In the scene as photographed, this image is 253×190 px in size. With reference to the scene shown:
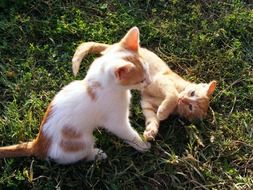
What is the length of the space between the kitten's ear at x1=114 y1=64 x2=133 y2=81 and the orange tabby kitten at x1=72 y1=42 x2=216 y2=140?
55cm

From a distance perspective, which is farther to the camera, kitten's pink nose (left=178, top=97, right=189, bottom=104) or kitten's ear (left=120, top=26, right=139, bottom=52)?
kitten's pink nose (left=178, top=97, right=189, bottom=104)

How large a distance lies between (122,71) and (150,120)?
28.1 inches

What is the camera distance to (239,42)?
4.54 m

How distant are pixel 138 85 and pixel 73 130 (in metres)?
0.54

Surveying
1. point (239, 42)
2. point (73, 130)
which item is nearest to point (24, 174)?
point (73, 130)

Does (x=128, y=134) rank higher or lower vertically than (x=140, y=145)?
higher

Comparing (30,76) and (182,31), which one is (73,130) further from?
(182,31)

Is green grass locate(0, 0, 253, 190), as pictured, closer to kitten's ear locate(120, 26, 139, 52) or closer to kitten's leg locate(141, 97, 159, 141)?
kitten's leg locate(141, 97, 159, 141)

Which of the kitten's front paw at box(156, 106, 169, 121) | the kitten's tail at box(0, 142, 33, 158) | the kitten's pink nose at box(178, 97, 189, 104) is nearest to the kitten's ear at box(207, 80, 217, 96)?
the kitten's pink nose at box(178, 97, 189, 104)

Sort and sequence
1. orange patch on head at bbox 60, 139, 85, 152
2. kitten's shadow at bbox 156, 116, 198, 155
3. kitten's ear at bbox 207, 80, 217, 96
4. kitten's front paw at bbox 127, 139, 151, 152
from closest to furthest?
1. orange patch on head at bbox 60, 139, 85, 152
2. kitten's front paw at bbox 127, 139, 151, 152
3. kitten's shadow at bbox 156, 116, 198, 155
4. kitten's ear at bbox 207, 80, 217, 96

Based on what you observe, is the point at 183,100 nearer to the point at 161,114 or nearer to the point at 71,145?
the point at 161,114

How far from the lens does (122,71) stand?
10.5 feet

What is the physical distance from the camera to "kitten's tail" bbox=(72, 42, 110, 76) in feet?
13.0

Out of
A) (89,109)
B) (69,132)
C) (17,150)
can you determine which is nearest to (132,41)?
(89,109)
